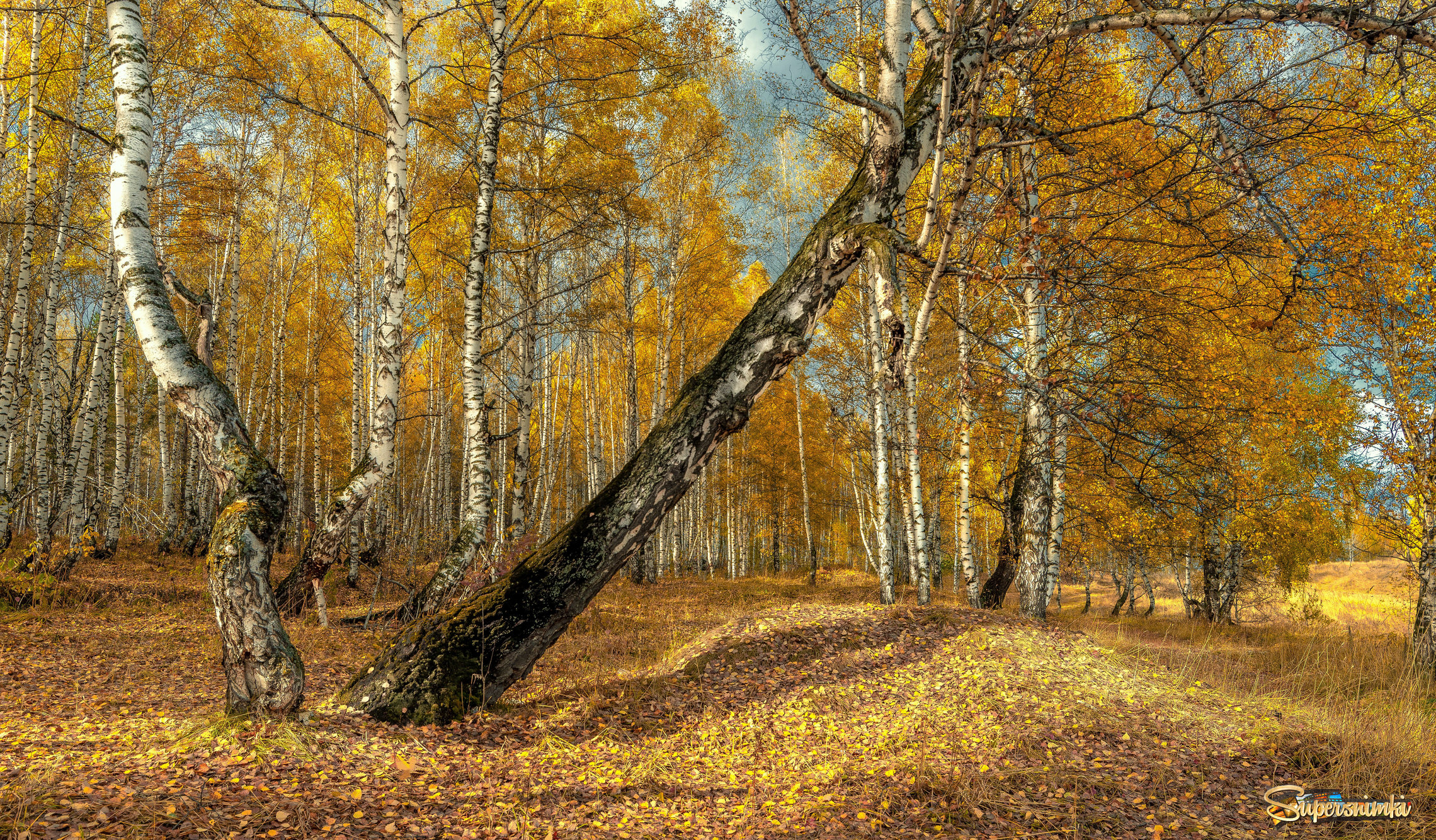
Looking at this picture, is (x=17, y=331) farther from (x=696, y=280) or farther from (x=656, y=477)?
(x=696, y=280)

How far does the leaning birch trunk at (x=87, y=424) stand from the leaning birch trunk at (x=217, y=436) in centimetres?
670

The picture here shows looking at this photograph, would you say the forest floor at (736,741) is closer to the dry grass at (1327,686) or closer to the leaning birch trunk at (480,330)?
the dry grass at (1327,686)

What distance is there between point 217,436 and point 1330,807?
21.7ft

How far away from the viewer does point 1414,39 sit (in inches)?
95.9

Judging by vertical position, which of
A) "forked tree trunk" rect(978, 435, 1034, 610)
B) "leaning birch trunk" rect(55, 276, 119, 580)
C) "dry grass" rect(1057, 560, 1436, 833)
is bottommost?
"dry grass" rect(1057, 560, 1436, 833)

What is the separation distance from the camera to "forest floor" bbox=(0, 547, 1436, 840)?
3.00 meters

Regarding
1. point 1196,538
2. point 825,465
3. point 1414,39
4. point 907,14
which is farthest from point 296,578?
point 825,465

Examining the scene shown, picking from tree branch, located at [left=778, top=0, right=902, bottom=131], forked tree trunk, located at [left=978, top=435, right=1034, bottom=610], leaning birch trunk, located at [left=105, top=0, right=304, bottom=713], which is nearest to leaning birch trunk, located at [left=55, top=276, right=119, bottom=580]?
leaning birch trunk, located at [left=105, top=0, right=304, bottom=713]

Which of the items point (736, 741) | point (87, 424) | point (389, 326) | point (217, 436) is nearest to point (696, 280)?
point (389, 326)

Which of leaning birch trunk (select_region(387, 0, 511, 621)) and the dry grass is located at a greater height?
leaning birch trunk (select_region(387, 0, 511, 621))

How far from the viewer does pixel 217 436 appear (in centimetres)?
358

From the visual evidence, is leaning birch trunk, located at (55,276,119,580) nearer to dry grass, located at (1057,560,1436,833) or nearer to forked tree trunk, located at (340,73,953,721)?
forked tree trunk, located at (340,73,953,721)

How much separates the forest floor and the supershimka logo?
0.07m

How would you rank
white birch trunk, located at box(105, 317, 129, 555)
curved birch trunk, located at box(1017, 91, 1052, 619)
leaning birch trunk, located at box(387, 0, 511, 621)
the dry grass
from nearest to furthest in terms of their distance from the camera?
the dry grass → leaning birch trunk, located at box(387, 0, 511, 621) → curved birch trunk, located at box(1017, 91, 1052, 619) → white birch trunk, located at box(105, 317, 129, 555)
